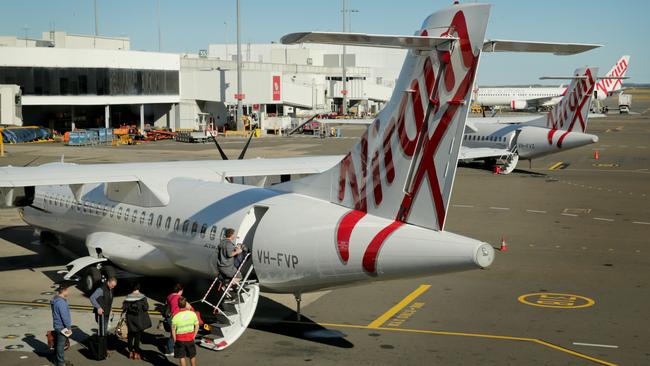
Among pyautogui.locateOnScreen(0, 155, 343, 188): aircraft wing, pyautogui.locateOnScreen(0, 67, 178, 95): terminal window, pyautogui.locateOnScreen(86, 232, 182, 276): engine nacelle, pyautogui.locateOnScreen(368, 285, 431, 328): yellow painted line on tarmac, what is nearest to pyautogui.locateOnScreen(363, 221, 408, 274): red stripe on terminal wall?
pyautogui.locateOnScreen(368, 285, 431, 328): yellow painted line on tarmac

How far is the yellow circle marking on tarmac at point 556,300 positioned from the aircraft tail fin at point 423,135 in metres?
6.68

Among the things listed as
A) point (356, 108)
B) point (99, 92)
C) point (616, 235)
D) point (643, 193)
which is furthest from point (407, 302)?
point (356, 108)

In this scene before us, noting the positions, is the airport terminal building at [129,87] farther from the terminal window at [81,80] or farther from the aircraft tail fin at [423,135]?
the aircraft tail fin at [423,135]

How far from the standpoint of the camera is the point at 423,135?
1573 centimetres

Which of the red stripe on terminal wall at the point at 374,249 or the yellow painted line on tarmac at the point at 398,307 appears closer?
the red stripe on terminal wall at the point at 374,249

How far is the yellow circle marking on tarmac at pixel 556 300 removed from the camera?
20.6 m

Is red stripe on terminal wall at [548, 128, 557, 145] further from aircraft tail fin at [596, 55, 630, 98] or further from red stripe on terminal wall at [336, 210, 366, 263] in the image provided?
aircraft tail fin at [596, 55, 630, 98]

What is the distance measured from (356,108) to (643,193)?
89.6 m

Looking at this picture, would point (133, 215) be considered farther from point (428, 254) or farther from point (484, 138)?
point (484, 138)

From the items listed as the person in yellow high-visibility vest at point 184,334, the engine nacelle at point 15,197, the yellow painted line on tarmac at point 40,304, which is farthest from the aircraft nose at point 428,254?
the engine nacelle at point 15,197

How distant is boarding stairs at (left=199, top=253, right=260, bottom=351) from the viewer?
17172 mm

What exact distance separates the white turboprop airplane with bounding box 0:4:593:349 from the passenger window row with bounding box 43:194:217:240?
0.05 m

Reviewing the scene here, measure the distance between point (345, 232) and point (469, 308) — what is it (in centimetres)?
582

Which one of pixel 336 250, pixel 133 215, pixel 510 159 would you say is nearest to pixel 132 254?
pixel 133 215
